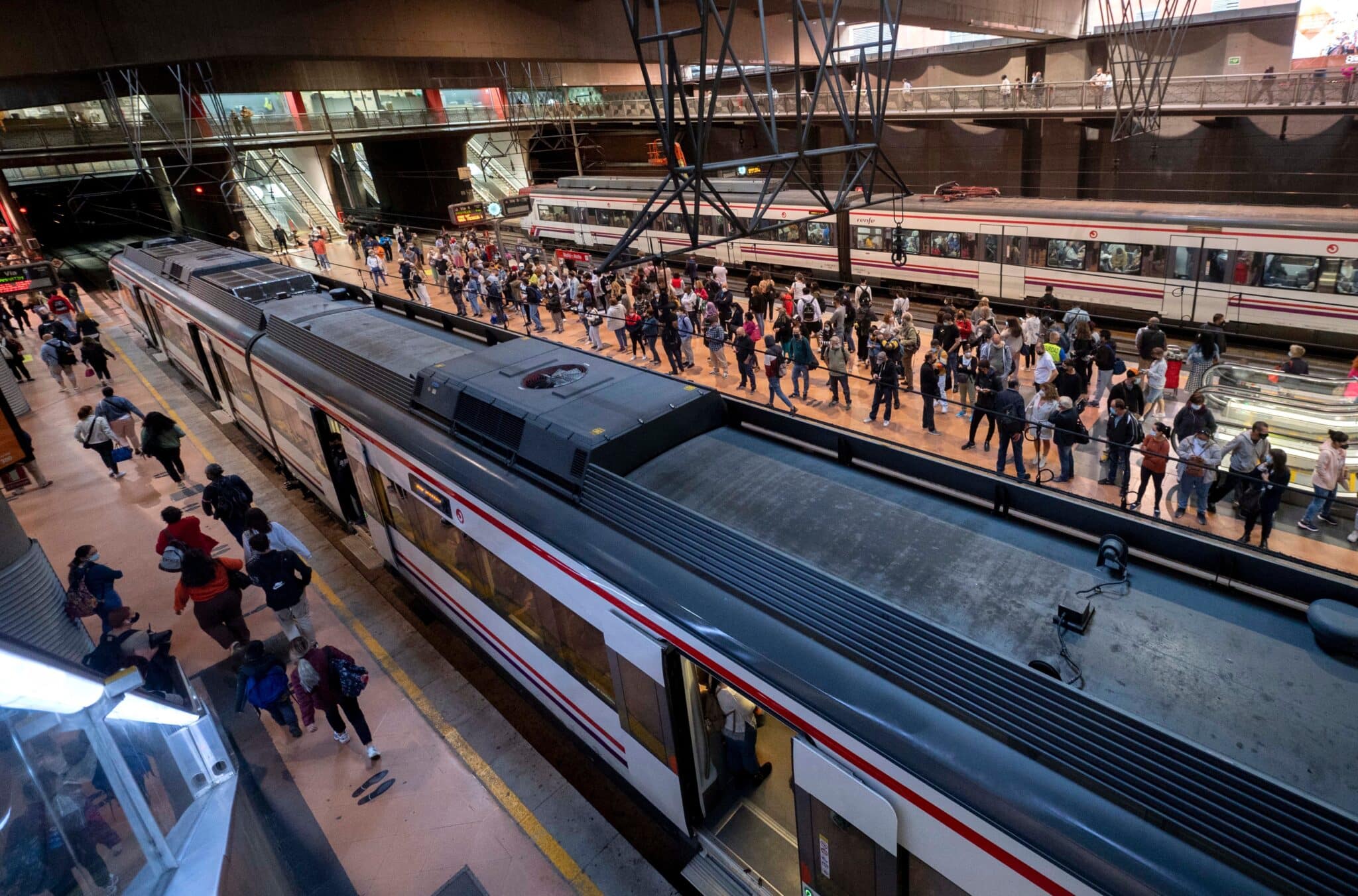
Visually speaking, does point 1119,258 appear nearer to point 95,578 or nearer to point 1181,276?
point 1181,276

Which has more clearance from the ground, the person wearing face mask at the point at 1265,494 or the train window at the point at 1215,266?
the train window at the point at 1215,266

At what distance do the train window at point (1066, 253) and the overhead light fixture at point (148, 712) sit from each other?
17.9m

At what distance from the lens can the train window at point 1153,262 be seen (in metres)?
15.4

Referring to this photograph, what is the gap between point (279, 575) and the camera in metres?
7.95

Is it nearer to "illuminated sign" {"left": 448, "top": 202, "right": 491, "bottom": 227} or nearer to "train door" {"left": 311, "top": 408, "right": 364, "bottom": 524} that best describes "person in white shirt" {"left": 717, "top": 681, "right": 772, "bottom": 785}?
"train door" {"left": 311, "top": 408, "right": 364, "bottom": 524}

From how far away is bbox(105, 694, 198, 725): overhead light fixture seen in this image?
3.59 metres

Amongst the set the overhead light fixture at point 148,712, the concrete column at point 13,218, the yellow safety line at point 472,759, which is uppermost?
the concrete column at point 13,218

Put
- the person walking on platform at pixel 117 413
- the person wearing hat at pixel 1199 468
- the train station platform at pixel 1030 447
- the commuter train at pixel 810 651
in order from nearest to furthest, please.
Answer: the commuter train at pixel 810 651
the train station platform at pixel 1030 447
the person wearing hat at pixel 1199 468
the person walking on platform at pixel 117 413

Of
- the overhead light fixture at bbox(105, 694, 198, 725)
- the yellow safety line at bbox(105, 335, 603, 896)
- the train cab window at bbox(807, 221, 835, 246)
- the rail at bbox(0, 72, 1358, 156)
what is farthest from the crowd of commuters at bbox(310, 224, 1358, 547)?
the overhead light fixture at bbox(105, 694, 198, 725)

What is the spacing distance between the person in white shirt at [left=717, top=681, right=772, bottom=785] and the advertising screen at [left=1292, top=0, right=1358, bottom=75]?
28243mm

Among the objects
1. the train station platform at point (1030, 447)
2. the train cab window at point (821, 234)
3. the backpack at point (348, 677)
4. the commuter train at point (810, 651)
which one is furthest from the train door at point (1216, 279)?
the backpack at point (348, 677)

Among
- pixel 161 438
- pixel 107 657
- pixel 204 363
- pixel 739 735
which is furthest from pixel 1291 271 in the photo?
pixel 204 363

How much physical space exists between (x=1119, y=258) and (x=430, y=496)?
15.3m

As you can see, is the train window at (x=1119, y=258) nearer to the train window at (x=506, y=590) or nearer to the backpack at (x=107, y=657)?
the train window at (x=506, y=590)
